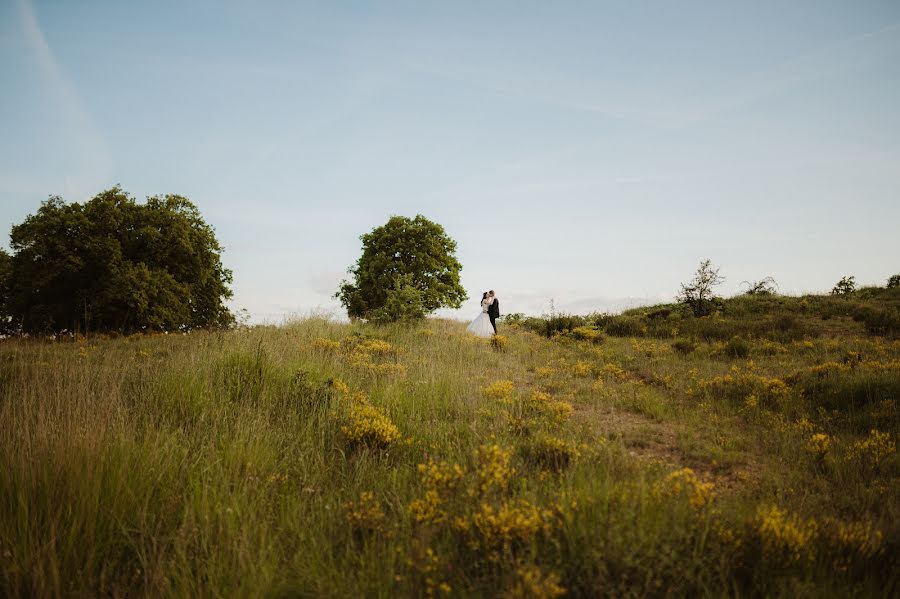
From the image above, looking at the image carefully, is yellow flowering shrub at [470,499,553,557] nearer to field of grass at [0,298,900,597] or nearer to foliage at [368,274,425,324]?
field of grass at [0,298,900,597]

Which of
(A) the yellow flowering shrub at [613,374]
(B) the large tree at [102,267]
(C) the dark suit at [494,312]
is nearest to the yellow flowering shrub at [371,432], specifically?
(A) the yellow flowering shrub at [613,374]

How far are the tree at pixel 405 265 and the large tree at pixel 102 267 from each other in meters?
9.93

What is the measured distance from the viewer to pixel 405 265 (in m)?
29.1

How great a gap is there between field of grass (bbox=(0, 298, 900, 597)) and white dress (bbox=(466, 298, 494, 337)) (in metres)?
11.7

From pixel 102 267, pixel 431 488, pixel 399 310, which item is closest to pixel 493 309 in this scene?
pixel 399 310

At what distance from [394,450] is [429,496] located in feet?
5.62

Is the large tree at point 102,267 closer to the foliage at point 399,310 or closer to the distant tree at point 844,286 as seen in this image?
the foliage at point 399,310

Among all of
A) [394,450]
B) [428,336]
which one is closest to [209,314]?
[428,336]

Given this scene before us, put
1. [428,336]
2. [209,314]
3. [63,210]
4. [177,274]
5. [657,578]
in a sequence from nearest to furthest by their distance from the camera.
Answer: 1. [657,578]
2. [428,336]
3. [63,210]
4. [177,274]
5. [209,314]

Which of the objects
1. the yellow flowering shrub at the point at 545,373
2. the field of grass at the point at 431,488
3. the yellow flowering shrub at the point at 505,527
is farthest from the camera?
the yellow flowering shrub at the point at 545,373

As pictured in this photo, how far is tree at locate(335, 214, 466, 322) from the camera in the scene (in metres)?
28.6

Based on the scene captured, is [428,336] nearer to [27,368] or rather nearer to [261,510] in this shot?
[27,368]

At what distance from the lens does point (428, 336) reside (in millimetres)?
14125

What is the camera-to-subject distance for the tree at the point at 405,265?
28625mm
